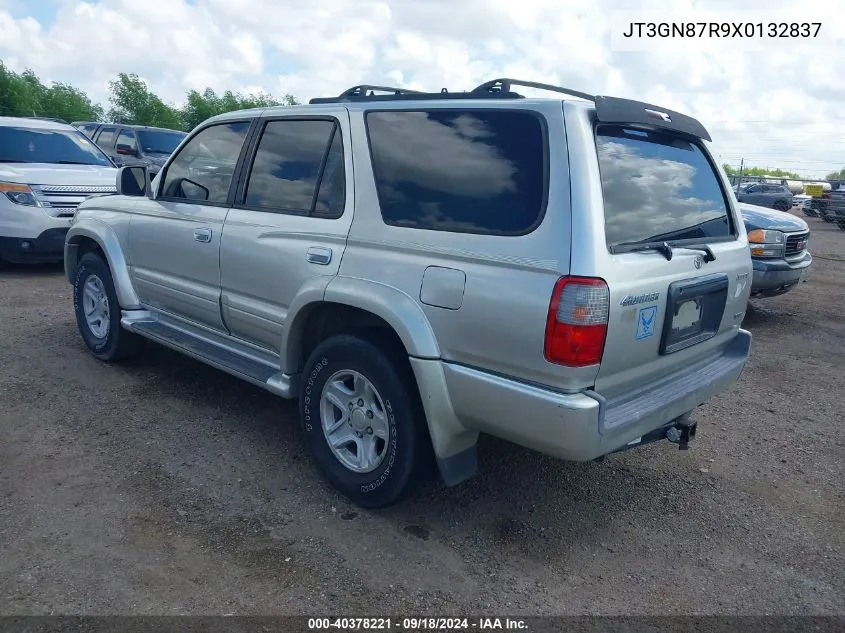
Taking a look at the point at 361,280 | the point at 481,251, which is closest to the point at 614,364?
the point at 481,251

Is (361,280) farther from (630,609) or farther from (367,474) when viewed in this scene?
(630,609)

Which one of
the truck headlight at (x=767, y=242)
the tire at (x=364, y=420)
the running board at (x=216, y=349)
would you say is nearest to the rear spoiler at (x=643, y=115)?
the tire at (x=364, y=420)

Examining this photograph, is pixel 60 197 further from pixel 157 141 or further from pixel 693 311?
pixel 693 311

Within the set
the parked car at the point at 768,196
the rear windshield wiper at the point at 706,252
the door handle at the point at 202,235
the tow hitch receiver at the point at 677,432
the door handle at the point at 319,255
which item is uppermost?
the rear windshield wiper at the point at 706,252

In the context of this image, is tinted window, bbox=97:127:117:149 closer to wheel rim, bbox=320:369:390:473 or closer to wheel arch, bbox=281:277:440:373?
wheel arch, bbox=281:277:440:373

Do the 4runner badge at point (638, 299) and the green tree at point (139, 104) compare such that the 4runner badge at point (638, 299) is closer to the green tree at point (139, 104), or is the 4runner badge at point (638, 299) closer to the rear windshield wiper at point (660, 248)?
the rear windshield wiper at point (660, 248)

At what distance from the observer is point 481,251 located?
284 cm

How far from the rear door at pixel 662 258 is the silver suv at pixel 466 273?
0.01 m

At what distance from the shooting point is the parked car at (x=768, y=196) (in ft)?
97.6

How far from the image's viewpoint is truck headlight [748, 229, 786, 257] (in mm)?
7176

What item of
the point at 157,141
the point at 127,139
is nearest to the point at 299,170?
the point at 157,141

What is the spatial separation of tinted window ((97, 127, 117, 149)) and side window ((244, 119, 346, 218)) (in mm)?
12172

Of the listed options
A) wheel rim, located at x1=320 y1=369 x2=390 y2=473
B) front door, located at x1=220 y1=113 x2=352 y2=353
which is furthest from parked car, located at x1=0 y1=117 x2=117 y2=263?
wheel rim, located at x1=320 y1=369 x2=390 y2=473

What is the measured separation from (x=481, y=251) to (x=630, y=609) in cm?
156
